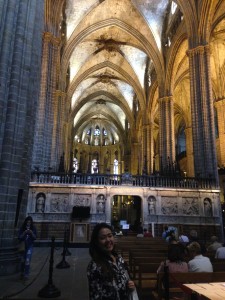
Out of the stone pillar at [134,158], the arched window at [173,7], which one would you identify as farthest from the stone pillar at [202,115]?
the stone pillar at [134,158]

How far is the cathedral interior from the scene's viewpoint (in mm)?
6938

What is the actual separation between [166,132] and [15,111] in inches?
663

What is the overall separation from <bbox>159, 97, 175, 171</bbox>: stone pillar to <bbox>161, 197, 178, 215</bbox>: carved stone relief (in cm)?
682

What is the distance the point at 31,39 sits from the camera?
7523mm

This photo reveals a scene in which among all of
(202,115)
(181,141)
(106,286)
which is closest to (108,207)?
(202,115)

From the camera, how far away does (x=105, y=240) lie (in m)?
2.12

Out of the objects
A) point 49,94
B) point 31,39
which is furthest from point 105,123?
point 31,39

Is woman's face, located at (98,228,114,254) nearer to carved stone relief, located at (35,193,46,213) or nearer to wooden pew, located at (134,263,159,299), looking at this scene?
wooden pew, located at (134,263,159,299)

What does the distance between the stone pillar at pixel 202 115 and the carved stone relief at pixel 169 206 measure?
88.7 inches

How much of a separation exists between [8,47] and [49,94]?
376 inches

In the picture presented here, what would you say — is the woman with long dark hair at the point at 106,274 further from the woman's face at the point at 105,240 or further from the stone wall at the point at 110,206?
the stone wall at the point at 110,206

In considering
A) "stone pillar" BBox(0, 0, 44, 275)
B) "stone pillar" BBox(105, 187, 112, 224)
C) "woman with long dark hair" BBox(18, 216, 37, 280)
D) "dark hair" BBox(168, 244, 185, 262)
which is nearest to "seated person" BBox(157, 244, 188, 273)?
"dark hair" BBox(168, 244, 185, 262)

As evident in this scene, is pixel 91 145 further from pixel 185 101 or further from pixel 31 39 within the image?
pixel 31 39

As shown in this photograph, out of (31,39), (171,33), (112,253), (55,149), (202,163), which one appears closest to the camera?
(112,253)
